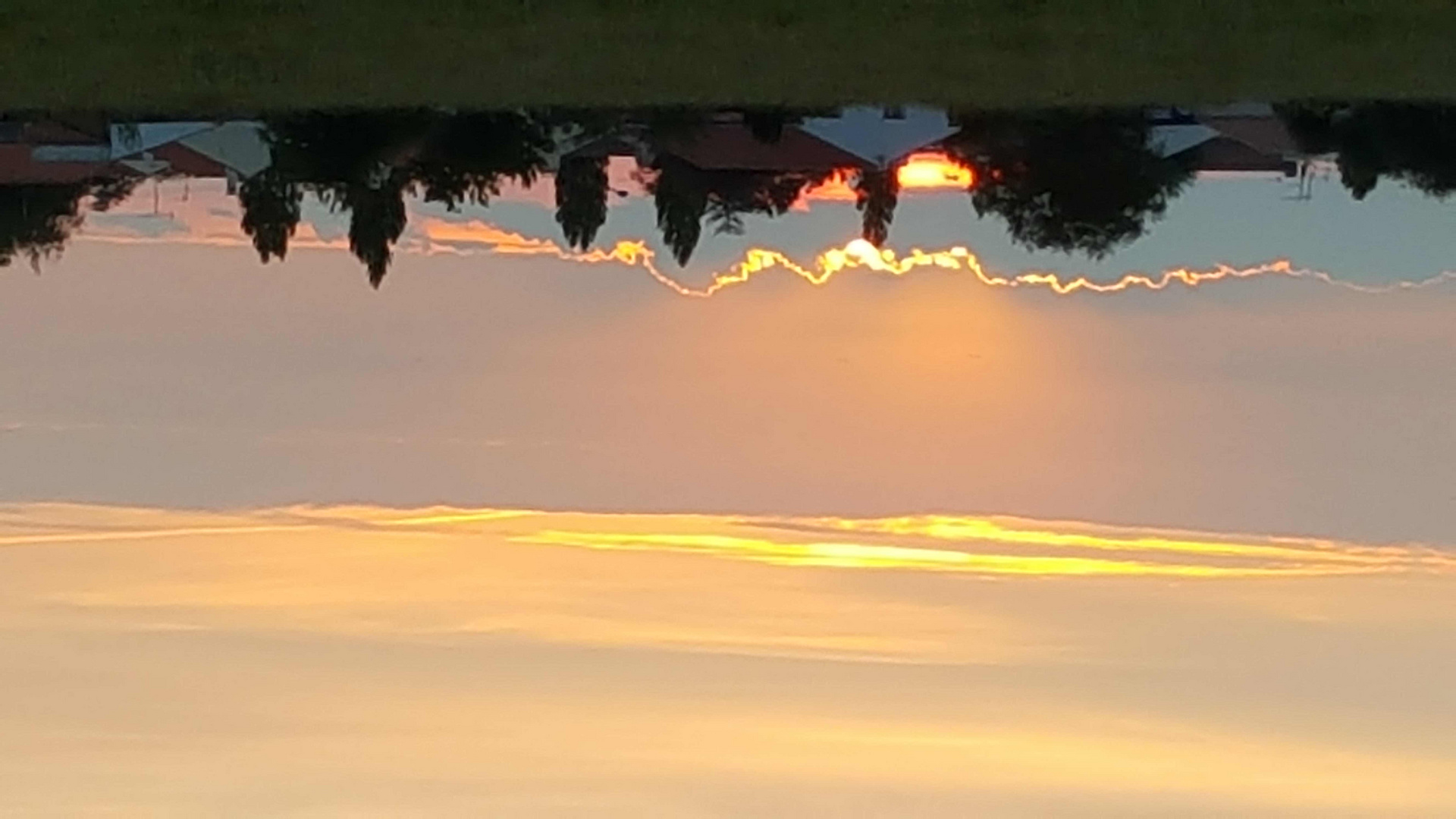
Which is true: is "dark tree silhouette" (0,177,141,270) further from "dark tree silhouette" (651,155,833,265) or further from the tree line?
"dark tree silhouette" (651,155,833,265)

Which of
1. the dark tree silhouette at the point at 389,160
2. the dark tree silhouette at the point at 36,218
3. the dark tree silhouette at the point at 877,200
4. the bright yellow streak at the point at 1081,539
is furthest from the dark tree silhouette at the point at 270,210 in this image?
the bright yellow streak at the point at 1081,539

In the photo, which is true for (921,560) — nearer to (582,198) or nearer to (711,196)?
(711,196)

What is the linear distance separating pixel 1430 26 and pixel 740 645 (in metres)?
3.94

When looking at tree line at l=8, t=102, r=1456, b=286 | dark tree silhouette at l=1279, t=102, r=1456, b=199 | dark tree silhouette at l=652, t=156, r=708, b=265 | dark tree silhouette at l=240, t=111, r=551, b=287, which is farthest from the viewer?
dark tree silhouette at l=652, t=156, r=708, b=265

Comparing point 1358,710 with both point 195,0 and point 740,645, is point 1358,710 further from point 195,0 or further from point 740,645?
point 195,0

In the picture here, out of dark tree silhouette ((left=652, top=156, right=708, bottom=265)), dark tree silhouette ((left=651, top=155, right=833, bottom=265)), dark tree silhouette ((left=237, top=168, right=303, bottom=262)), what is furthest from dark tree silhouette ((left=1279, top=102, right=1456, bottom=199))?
dark tree silhouette ((left=237, top=168, right=303, bottom=262))

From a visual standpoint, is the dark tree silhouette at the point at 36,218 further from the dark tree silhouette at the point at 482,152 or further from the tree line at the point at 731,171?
the dark tree silhouette at the point at 482,152

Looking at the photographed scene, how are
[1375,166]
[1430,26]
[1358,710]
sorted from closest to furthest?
[1430,26]
[1375,166]
[1358,710]

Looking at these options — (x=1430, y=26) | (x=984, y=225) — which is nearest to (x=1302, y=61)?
(x=1430, y=26)

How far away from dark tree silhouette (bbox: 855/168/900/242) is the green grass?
0.55 m

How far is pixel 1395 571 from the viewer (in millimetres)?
8008

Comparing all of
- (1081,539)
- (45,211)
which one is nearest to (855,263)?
(1081,539)

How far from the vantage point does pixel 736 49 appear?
6.84 meters

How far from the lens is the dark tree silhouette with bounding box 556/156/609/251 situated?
7.43 m
